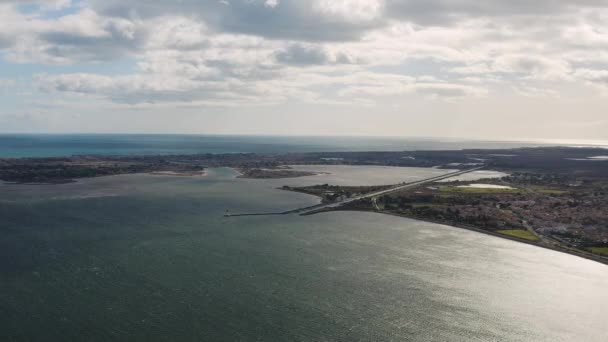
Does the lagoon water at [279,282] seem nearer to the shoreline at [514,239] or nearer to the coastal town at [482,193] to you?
the shoreline at [514,239]

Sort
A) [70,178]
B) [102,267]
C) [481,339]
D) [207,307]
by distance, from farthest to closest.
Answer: [70,178] → [102,267] → [207,307] → [481,339]

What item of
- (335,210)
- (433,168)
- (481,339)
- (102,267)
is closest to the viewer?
(481,339)

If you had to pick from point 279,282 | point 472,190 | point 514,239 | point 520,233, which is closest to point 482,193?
point 472,190

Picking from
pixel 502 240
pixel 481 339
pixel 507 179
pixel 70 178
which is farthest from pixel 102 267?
pixel 507 179

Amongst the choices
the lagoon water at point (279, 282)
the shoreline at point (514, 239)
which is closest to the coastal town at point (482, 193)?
the shoreline at point (514, 239)

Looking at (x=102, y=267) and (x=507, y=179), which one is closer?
(x=102, y=267)

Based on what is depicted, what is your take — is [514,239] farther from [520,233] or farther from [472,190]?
[472,190]

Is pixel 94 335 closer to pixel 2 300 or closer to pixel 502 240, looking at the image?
pixel 2 300
